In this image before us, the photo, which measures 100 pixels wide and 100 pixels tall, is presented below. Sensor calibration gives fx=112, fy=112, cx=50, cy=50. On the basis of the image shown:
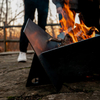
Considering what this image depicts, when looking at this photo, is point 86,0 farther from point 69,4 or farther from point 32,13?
point 32,13

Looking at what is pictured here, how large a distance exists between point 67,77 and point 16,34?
460 cm

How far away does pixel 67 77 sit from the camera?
96 centimetres

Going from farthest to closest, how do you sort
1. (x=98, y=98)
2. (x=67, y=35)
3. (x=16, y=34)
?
(x=16, y=34) → (x=67, y=35) → (x=98, y=98)

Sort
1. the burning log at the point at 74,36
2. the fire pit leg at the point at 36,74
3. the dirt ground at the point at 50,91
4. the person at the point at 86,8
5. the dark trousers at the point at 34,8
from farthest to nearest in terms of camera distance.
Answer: the dark trousers at the point at 34,8 < the person at the point at 86,8 < the burning log at the point at 74,36 < the fire pit leg at the point at 36,74 < the dirt ground at the point at 50,91

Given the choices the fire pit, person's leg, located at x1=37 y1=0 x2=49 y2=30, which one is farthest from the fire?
person's leg, located at x1=37 y1=0 x2=49 y2=30

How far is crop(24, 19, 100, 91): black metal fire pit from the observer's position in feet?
2.73

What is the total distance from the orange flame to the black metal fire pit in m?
0.38

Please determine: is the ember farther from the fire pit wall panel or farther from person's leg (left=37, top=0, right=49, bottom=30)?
person's leg (left=37, top=0, right=49, bottom=30)

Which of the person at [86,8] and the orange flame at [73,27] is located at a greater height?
the person at [86,8]

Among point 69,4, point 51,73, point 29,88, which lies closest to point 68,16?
point 69,4

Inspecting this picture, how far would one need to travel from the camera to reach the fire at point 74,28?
1260 mm

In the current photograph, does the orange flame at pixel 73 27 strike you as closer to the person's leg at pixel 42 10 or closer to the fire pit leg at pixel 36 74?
the fire pit leg at pixel 36 74

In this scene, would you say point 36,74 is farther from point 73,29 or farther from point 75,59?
point 73,29

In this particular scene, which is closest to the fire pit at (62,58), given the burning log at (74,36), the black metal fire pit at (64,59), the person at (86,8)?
the black metal fire pit at (64,59)
